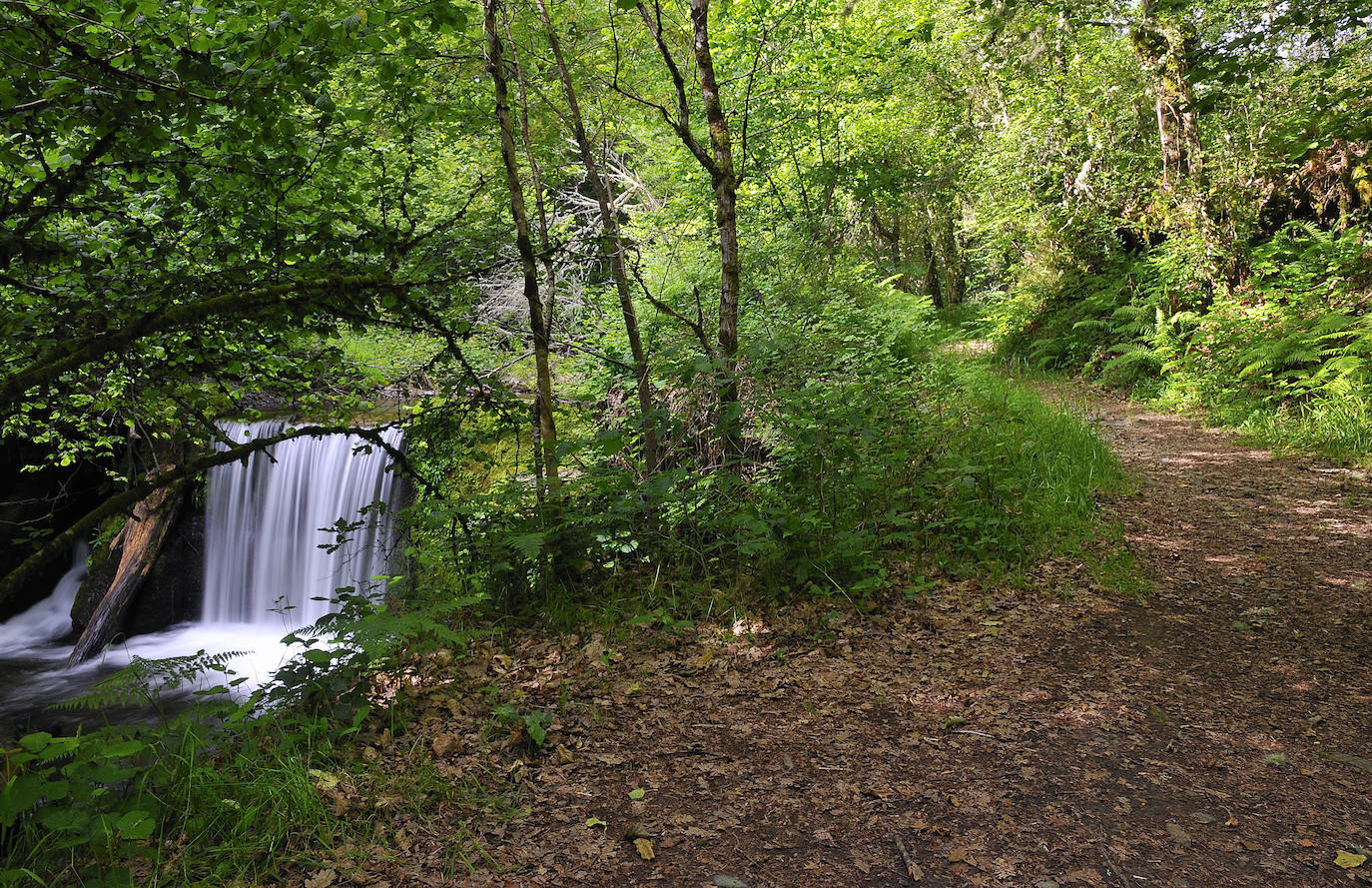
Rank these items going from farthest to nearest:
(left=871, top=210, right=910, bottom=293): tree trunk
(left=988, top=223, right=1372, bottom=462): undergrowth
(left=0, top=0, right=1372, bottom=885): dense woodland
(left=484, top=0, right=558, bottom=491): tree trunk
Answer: (left=871, top=210, right=910, bottom=293): tree trunk
(left=988, top=223, right=1372, bottom=462): undergrowth
(left=484, top=0, right=558, bottom=491): tree trunk
(left=0, top=0, right=1372, bottom=885): dense woodland

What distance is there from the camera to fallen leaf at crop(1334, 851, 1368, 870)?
8.04 feet

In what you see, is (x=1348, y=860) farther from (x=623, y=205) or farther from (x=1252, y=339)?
(x=623, y=205)

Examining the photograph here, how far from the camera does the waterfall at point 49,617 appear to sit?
10.6 meters

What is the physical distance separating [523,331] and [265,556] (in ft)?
20.4

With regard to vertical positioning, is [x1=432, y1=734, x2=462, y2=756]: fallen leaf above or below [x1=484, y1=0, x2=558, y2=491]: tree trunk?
below

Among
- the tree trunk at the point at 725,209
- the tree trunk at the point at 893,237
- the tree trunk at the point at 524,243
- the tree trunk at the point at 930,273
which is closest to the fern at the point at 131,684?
the tree trunk at the point at 524,243

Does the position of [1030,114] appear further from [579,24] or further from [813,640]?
[813,640]

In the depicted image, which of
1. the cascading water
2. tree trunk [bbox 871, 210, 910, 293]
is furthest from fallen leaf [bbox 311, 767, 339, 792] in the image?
tree trunk [bbox 871, 210, 910, 293]

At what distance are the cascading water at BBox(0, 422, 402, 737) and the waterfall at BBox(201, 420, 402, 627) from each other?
14 mm

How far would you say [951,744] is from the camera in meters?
3.33

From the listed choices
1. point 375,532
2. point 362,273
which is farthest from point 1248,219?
point 375,532

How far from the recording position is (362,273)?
418 cm

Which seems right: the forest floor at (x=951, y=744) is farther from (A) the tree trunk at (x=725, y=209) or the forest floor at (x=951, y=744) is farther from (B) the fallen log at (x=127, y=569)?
(B) the fallen log at (x=127, y=569)

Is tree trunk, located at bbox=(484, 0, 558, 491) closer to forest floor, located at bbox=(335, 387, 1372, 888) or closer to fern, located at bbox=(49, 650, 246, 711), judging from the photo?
forest floor, located at bbox=(335, 387, 1372, 888)
